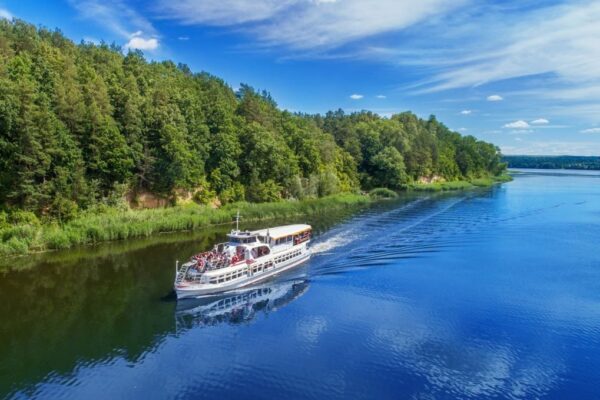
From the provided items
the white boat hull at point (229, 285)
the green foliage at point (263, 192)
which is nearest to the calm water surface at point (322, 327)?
the white boat hull at point (229, 285)

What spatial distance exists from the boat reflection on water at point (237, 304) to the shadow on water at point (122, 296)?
0.07 m

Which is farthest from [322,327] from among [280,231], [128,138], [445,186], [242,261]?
[445,186]

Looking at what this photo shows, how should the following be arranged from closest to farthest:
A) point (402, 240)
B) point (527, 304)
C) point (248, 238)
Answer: point (527, 304) → point (248, 238) → point (402, 240)

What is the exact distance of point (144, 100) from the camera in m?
66.8

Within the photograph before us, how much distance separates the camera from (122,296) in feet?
113

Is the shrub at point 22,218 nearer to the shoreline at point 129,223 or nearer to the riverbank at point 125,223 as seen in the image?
the riverbank at point 125,223

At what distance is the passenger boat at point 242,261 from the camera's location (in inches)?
Answer: 1351

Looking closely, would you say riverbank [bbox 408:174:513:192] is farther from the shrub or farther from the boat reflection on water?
the shrub

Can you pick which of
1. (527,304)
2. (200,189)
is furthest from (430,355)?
(200,189)

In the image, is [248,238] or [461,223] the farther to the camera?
[461,223]

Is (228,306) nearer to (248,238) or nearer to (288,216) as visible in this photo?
(248,238)

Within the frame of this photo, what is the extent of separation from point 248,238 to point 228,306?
7.80m

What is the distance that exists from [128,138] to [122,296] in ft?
112

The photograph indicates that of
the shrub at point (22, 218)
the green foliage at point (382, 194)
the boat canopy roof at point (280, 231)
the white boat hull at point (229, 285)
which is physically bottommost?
the white boat hull at point (229, 285)
